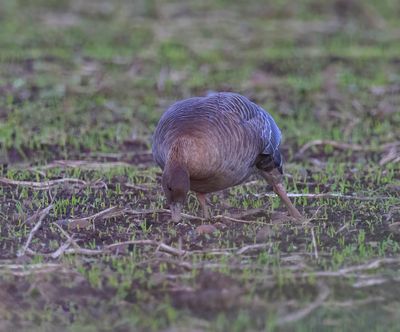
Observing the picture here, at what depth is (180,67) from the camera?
522 inches

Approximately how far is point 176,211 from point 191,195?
1353mm

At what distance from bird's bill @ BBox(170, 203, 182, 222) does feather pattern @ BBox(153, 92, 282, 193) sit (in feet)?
0.71

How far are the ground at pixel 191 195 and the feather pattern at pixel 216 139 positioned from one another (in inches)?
18.7

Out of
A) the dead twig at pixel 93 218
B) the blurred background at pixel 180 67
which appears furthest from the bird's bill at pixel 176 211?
the blurred background at pixel 180 67

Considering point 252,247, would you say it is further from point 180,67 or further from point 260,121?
point 180,67

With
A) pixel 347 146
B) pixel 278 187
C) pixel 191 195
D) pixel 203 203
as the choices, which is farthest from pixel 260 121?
pixel 347 146

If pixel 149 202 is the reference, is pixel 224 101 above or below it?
above

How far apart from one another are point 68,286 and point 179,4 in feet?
37.7

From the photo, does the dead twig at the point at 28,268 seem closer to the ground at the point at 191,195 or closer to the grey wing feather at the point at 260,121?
the ground at the point at 191,195

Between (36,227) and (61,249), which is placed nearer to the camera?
(61,249)

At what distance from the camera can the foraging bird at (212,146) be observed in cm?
667

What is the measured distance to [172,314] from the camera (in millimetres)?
5578

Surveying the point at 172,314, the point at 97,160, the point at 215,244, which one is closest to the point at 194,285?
the point at 172,314

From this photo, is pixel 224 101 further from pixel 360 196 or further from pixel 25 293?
pixel 25 293
